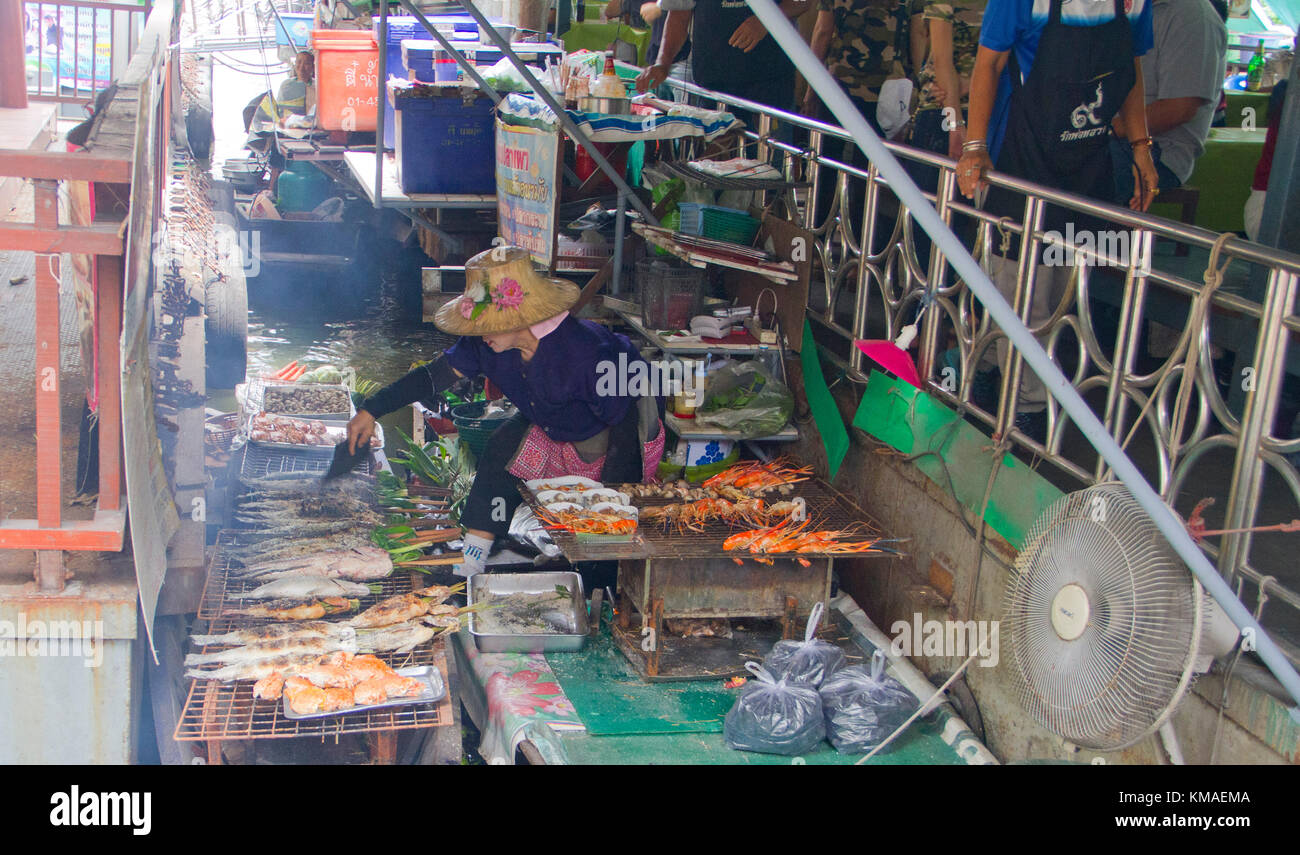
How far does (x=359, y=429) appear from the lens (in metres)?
5.63

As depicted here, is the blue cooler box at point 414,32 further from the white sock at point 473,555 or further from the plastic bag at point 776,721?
the plastic bag at point 776,721

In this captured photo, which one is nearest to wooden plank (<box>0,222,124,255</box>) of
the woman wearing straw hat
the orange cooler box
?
the woman wearing straw hat

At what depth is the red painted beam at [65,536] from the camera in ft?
11.6

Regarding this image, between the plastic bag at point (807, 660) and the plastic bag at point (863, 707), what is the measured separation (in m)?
0.06

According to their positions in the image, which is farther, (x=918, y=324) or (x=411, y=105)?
(x=411, y=105)

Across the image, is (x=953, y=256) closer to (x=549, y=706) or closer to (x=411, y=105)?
(x=549, y=706)

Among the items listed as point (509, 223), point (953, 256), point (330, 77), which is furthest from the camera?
point (330, 77)

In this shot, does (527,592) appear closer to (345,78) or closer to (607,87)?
(607,87)

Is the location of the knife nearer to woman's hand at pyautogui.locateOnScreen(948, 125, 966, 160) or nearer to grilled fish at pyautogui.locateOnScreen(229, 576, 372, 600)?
grilled fish at pyautogui.locateOnScreen(229, 576, 372, 600)

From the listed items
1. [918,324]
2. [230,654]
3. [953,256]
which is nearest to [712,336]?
[918,324]

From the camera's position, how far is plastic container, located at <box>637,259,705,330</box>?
244 inches

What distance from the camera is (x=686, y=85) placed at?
319 inches

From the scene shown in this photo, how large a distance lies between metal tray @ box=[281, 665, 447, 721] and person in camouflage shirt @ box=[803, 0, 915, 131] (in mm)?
5117

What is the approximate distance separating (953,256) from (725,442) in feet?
11.1
